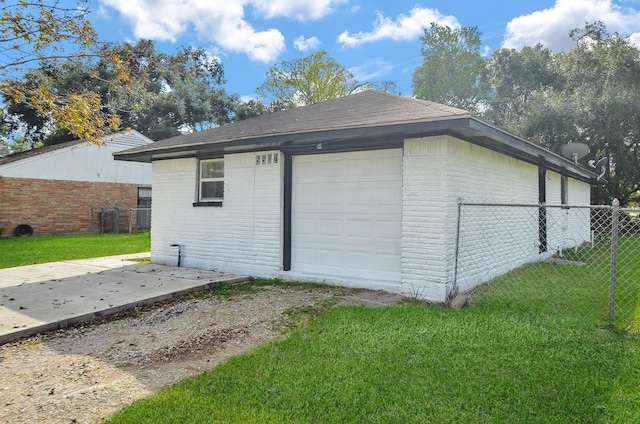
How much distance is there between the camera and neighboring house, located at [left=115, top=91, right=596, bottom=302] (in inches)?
221

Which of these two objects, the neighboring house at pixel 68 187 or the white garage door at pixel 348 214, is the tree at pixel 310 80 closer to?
the neighboring house at pixel 68 187

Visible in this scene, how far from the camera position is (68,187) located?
18344 mm

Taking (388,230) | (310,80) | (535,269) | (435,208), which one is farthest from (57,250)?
(310,80)

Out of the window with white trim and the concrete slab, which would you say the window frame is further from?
the concrete slab

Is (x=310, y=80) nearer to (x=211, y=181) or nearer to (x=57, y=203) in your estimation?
(x=57, y=203)

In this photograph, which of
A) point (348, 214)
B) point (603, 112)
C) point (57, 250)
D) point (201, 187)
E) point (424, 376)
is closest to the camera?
point (424, 376)

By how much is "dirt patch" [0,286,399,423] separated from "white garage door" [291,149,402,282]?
727 millimetres

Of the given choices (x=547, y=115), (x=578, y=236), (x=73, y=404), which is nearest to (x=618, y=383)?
(x=73, y=404)

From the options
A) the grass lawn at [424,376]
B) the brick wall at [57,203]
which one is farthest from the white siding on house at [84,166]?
the grass lawn at [424,376]

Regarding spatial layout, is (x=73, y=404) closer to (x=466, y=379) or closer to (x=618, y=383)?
(x=466, y=379)

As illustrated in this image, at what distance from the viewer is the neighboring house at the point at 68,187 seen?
1695cm

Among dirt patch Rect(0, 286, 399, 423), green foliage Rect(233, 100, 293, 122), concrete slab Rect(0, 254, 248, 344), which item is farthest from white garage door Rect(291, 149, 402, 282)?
green foliage Rect(233, 100, 293, 122)

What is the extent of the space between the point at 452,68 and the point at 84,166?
28.8 m

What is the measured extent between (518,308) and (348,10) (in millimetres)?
9616
